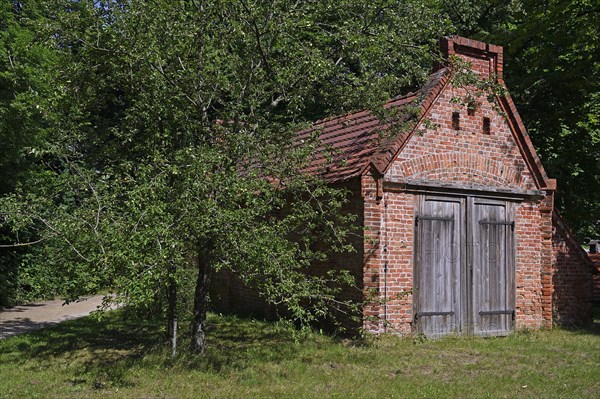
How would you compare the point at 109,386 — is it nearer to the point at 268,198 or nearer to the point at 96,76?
the point at 268,198

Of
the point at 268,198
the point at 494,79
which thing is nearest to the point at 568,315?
the point at 494,79

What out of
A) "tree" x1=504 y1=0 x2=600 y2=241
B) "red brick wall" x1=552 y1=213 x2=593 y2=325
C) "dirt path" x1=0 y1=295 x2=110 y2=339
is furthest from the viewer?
"tree" x1=504 y1=0 x2=600 y2=241

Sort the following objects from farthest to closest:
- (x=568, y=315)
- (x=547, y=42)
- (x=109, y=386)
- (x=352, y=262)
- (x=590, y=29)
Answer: (x=547, y=42) → (x=590, y=29) → (x=568, y=315) → (x=352, y=262) → (x=109, y=386)

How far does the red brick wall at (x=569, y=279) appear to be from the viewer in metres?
14.9

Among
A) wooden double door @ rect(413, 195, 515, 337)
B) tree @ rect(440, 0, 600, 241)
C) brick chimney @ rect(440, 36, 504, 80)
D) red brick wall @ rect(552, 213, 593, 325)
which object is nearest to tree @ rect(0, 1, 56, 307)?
brick chimney @ rect(440, 36, 504, 80)

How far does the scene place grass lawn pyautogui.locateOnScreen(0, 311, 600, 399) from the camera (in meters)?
8.18

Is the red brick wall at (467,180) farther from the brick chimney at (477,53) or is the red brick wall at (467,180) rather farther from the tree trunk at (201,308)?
the tree trunk at (201,308)

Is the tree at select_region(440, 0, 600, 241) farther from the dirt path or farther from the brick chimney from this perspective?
the dirt path

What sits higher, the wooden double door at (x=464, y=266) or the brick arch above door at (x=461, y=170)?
the brick arch above door at (x=461, y=170)

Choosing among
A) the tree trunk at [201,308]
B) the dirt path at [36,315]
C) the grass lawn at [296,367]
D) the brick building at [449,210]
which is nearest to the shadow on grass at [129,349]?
the grass lawn at [296,367]

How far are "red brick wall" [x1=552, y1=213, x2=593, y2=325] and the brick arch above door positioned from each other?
1.99 metres

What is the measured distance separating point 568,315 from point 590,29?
706 cm

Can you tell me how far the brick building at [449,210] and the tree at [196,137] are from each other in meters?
0.96

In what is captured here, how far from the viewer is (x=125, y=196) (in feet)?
31.6
